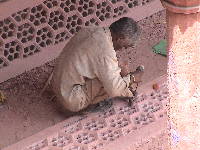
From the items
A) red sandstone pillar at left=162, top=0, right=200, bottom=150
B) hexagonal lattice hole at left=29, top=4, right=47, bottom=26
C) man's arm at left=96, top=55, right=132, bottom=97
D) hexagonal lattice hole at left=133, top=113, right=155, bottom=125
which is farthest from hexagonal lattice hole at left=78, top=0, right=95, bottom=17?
red sandstone pillar at left=162, top=0, right=200, bottom=150

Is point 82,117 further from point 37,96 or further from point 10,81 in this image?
point 10,81

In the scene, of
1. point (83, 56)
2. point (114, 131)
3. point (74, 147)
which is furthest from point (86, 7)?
point (74, 147)

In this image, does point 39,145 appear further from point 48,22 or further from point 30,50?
point 48,22

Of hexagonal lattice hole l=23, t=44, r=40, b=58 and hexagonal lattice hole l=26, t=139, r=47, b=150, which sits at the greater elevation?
hexagonal lattice hole l=23, t=44, r=40, b=58

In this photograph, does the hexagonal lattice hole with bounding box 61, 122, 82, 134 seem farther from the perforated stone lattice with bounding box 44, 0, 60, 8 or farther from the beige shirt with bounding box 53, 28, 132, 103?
the perforated stone lattice with bounding box 44, 0, 60, 8

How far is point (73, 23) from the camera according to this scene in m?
6.88

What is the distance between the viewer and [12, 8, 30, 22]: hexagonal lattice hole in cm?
638

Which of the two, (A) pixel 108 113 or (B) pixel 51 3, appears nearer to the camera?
(A) pixel 108 113

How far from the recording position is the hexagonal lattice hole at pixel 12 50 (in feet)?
21.2

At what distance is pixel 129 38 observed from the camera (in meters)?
5.30

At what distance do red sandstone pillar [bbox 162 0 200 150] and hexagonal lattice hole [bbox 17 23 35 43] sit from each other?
10.5 ft

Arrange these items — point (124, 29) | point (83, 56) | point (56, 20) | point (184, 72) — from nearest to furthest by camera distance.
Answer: point (184, 72), point (124, 29), point (83, 56), point (56, 20)

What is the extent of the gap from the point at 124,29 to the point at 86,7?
5.68 feet

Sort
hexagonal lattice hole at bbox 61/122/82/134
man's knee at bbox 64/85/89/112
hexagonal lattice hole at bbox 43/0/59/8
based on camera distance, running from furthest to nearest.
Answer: hexagonal lattice hole at bbox 43/0/59/8, man's knee at bbox 64/85/89/112, hexagonal lattice hole at bbox 61/122/82/134
